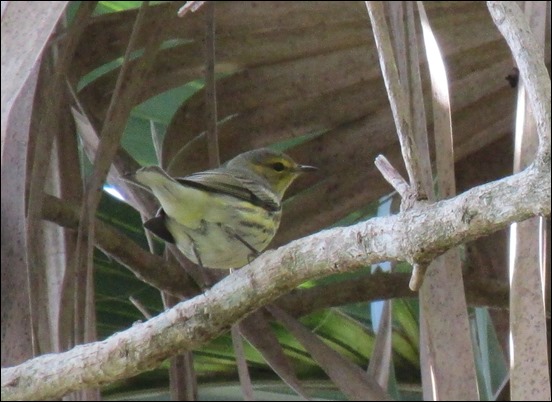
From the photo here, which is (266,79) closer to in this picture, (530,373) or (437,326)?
(437,326)

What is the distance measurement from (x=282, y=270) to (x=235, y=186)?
1048 millimetres

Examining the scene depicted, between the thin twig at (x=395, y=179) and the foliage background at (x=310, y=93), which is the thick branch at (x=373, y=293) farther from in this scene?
the thin twig at (x=395, y=179)

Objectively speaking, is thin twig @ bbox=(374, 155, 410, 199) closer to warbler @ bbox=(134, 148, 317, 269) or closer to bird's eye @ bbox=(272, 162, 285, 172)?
warbler @ bbox=(134, 148, 317, 269)

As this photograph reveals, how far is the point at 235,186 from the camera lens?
2473 millimetres

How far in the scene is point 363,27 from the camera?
2.66 meters

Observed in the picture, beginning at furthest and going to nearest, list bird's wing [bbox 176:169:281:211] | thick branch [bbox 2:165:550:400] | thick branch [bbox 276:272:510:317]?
thick branch [bbox 276:272:510:317] → bird's wing [bbox 176:169:281:211] → thick branch [bbox 2:165:550:400]

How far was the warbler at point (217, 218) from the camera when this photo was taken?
2320 millimetres

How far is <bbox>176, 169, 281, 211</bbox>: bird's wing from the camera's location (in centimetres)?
226

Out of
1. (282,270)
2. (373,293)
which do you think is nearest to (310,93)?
(373,293)

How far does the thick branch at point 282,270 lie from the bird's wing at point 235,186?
2.05ft

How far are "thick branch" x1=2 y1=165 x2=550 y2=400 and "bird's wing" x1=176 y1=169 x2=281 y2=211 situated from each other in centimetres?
62

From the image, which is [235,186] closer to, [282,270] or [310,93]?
[310,93]

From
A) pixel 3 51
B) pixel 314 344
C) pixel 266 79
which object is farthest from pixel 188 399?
pixel 3 51

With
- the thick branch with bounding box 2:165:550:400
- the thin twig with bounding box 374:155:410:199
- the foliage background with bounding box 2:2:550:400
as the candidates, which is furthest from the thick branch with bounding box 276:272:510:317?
the thin twig with bounding box 374:155:410:199
